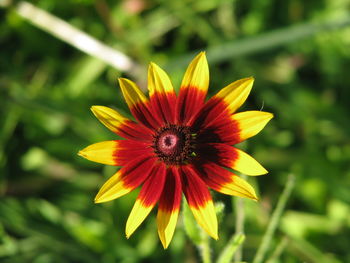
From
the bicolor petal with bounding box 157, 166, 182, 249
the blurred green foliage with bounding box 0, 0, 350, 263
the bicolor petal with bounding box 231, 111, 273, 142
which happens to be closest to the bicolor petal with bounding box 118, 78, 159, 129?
the bicolor petal with bounding box 157, 166, 182, 249

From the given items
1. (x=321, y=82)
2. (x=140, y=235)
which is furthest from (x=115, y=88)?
(x=321, y=82)

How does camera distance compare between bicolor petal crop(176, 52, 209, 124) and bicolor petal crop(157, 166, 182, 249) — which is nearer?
bicolor petal crop(157, 166, 182, 249)

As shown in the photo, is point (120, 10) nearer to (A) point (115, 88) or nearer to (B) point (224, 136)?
(A) point (115, 88)

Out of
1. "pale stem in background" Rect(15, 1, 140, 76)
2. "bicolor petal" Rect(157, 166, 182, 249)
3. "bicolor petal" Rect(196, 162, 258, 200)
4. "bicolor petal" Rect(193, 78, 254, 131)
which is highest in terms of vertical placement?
"pale stem in background" Rect(15, 1, 140, 76)

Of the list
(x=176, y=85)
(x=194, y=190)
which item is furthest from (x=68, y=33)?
(x=194, y=190)

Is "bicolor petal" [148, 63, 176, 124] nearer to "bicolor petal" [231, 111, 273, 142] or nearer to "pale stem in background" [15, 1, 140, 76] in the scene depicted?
"bicolor petal" [231, 111, 273, 142]

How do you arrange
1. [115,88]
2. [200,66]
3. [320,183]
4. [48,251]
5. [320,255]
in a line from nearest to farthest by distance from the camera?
[200,66] < [320,255] < [48,251] < [320,183] < [115,88]

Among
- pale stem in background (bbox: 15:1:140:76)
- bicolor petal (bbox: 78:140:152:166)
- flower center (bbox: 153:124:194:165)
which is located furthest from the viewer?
pale stem in background (bbox: 15:1:140:76)
